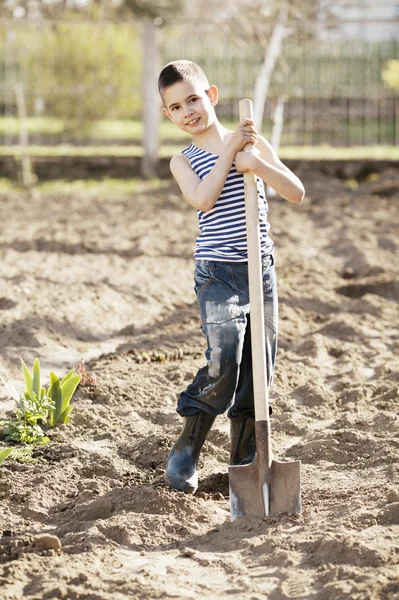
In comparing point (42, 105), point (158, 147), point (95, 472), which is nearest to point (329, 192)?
point (158, 147)

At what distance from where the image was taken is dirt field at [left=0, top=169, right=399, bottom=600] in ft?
9.62

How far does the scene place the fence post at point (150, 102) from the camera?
14195 millimetres

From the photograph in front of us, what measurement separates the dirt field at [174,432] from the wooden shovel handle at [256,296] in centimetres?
48

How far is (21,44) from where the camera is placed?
625 inches

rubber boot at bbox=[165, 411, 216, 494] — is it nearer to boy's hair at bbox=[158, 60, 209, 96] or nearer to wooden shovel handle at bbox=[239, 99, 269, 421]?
wooden shovel handle at bbox=[239, 99, 269, 421]

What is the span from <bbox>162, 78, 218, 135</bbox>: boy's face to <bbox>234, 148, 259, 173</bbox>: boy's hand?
0.76ft

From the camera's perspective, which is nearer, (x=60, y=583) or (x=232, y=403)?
(x=60, y=583)

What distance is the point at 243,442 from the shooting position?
3771 mm

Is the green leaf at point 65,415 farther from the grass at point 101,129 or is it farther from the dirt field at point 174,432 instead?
the grass at point 101,129

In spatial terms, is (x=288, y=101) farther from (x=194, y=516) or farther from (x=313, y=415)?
(x=194, y=516)

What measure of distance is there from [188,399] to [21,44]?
13526 mm

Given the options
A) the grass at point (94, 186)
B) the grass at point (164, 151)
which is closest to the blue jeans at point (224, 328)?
the grass at point (94, 186)

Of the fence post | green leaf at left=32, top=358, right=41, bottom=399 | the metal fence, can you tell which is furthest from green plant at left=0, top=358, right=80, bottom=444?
the metal fence

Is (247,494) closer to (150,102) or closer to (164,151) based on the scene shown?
(150,102)
